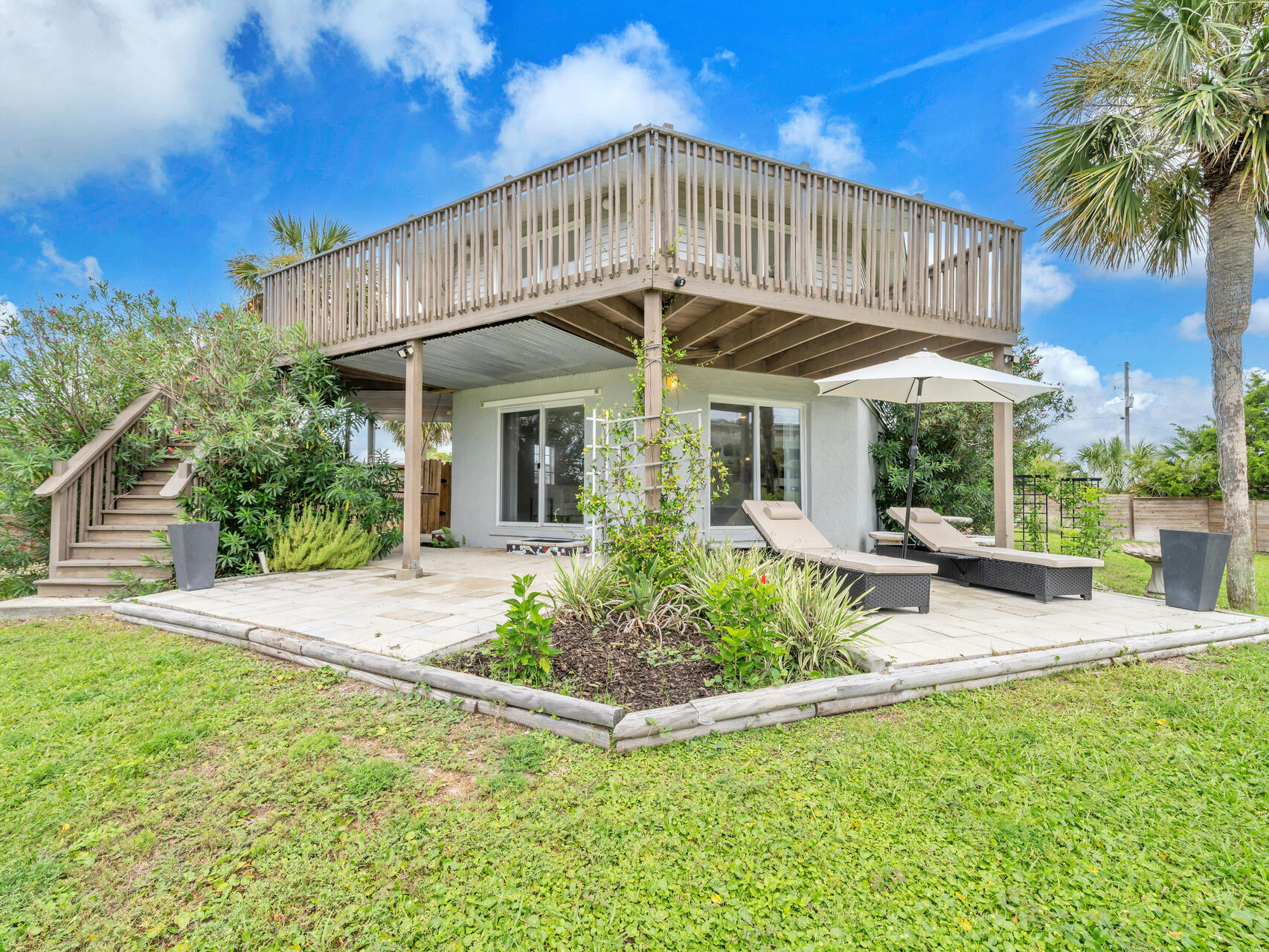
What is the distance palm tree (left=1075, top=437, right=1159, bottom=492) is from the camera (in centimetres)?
1421

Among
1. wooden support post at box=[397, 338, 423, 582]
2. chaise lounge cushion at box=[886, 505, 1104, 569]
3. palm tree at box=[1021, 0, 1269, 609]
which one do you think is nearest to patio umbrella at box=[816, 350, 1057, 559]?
chaise lounge cushion at box=[886, 505, 1104, 569]

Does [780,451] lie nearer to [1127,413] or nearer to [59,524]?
[59,524]

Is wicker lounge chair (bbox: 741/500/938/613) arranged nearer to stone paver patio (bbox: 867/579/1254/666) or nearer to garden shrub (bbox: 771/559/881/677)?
stone paver patio (bbox: 867/579/1254/666)

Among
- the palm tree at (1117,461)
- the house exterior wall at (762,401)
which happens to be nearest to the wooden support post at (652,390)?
the house exterior wall at (762,401)

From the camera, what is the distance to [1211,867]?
1.82 m

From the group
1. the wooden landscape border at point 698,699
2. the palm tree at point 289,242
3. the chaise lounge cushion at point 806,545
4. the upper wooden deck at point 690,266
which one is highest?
the palm tree at point 289,242

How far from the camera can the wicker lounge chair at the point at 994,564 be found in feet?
17.5

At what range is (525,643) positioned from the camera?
3197 millimetres

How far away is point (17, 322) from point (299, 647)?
6.05m

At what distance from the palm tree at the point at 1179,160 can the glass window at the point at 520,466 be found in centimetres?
701

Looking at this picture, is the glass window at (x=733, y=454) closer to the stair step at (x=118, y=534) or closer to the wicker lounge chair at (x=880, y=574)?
the wicker lounge chair at (x=880, y=574)

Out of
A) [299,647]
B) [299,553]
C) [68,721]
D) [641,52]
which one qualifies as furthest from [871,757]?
[641,52]

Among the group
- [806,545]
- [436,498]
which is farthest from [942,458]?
[436,498]

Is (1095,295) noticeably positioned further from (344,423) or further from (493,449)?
(344,423)
